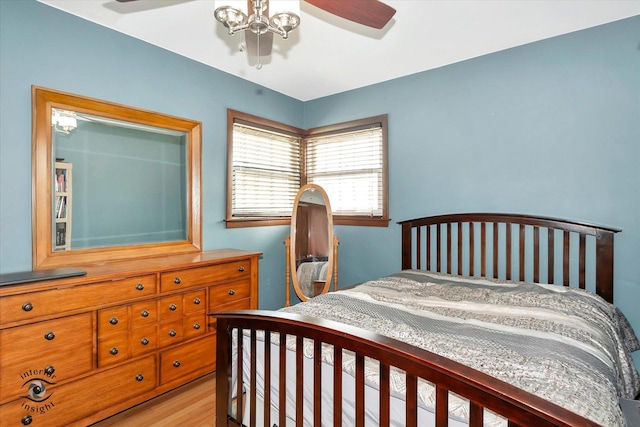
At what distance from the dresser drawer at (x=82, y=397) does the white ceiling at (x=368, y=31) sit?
2263 mm

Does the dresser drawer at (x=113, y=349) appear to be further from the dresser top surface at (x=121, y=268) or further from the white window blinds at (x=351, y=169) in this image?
the white window blinds at (x=351, y=169)

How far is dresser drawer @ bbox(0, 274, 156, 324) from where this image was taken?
1.69m

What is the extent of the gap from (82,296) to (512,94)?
3306 mm

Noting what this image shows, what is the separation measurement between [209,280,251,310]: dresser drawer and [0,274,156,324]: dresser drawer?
47cm

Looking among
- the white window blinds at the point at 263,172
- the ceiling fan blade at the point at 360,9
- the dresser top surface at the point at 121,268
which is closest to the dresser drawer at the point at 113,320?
the dresser top surface at the point at 121,268

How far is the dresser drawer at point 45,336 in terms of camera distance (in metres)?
1.67

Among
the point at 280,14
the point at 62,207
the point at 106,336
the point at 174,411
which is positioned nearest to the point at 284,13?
the point at 280,14

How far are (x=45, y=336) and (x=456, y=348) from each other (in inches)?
79.6

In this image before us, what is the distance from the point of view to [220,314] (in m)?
1.49

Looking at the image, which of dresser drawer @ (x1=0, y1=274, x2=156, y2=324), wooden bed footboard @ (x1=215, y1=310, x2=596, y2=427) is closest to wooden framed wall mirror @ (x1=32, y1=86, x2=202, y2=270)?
dresser drawer @ (x1=0, y1=274, x2=156, y2=324)

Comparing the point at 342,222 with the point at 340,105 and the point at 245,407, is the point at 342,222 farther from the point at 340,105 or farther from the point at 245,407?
the point at 245,407

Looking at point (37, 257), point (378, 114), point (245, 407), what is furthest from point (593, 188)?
point (37, 257)

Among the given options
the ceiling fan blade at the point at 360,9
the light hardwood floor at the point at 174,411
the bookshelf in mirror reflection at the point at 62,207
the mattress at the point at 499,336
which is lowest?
the light hardwood floor at the point at 174,411

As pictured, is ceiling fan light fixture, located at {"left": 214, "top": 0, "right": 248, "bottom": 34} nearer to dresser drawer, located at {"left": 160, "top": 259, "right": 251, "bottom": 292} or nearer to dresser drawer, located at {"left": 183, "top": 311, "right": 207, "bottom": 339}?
dresser drawer, located at {"left": 160, "top": 259, "right": 251, "bottom": 292}
